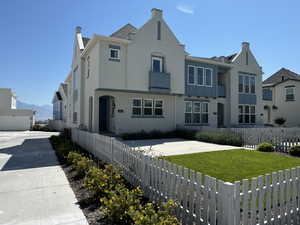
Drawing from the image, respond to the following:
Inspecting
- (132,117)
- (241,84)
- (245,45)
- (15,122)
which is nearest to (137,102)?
(132,117)

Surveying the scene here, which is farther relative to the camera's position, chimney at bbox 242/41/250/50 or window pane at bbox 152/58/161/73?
chimney at bbox 242/41/250/50

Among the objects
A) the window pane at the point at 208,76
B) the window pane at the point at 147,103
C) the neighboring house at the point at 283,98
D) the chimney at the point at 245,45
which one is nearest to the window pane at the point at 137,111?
the window pane at the point at 147,103

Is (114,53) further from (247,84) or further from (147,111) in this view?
(247,84)

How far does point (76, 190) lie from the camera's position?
5.10 m

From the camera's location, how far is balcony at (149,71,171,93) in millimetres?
14727

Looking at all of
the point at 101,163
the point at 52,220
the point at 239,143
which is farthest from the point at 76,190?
the point at 239,143

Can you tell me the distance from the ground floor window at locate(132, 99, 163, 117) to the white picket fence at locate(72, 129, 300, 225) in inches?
456

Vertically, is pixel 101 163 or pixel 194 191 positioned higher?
Answer: pixel 194 191

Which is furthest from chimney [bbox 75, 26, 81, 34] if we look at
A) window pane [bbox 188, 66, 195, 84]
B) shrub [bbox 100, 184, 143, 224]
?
shrub [bbox 100, 184, 143, 224]

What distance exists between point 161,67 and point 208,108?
23.1 ft

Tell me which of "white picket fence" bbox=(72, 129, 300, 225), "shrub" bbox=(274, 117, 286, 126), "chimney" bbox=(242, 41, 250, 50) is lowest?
"white picket fence" bbox=(72, 129, 300, 225)

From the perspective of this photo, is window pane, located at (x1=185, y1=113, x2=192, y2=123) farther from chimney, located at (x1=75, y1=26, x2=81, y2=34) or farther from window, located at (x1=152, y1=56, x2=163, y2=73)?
chimney, located at (x1=75, y1=26, x2=81, y2=34)

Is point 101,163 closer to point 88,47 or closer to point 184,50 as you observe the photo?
point 88,47

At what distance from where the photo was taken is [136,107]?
1614 cm
